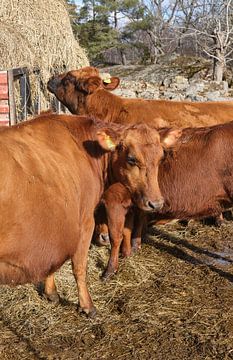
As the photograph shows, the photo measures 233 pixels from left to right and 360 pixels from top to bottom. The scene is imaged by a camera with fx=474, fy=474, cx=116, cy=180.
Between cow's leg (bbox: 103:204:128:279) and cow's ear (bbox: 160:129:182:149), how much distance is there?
910 mm

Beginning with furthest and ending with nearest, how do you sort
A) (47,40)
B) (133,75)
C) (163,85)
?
(133,75), (163,85), (47,40)

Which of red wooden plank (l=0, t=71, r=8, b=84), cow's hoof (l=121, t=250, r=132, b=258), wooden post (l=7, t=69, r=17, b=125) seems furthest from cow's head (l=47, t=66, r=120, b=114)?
cow's hoof (l=121, t=250, r=132, b=258)

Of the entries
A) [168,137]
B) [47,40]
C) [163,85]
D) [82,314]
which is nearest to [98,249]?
[82,314]

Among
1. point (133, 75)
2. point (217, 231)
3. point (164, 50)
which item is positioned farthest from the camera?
point (164, 50)

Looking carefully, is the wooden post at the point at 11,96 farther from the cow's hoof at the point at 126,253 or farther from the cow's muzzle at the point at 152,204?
the cow's muzzle at the point at 152,204

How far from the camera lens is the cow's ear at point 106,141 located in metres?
4.13

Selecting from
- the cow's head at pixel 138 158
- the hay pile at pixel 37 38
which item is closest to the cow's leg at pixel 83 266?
the cow's head at pixel 138 158

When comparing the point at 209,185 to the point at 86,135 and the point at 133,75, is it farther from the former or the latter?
the point at 133,75

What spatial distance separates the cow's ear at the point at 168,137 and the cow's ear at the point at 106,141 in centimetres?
54

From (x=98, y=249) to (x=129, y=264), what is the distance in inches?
23.3

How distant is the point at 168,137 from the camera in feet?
15.0

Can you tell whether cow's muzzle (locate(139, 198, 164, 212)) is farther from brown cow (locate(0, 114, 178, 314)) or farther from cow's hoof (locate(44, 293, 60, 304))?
cow's hoof (locate(44, 293, 60, 304))

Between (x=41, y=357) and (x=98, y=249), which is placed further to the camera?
(x=98, y=249)

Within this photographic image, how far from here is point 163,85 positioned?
1912 centimetres
